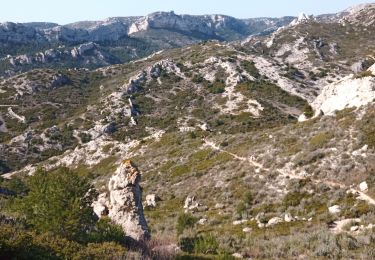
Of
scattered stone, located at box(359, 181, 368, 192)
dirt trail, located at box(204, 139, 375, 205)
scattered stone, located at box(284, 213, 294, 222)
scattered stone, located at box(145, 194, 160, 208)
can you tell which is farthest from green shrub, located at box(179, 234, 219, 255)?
scattered stone, located at box(145, 194, 160, 208)

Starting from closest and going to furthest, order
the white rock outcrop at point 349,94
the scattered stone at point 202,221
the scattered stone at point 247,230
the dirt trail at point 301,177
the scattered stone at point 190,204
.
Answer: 1. the scattered stone at point 247,230
2. the dirt trail at point 301,177
3. the scattered stone at point 202,221
4. the scattered stone at point 190,204
5. the white rock outcrop at point 349,94

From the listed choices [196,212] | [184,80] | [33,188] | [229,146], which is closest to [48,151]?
[184,80]

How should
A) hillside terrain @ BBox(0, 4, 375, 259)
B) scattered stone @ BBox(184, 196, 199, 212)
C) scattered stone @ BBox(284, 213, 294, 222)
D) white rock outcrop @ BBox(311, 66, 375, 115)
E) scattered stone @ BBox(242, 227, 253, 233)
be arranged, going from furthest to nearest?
1. white rock outcrop @ BBox(311, 66, 375, 115)
2. scattered stone @ BBox(184, 196, 199, 212)
3. scattered stone @ BBox(284, 213, 294, 222)
4. scattered stone @ BBox(242, 227, 253, 233)
5. hillside terrain @ BBox(0, 4, 375, 259)

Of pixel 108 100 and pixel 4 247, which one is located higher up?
pixel 108 100

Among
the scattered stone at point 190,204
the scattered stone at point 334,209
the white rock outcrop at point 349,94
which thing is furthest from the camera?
the white rock outcrop at point 349,94

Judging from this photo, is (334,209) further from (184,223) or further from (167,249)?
(167,249)

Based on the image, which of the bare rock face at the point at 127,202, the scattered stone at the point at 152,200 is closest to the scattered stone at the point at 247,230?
the bare rock face at the point at 127,202

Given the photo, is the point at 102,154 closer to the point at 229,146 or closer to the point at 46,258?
the point at 229,146

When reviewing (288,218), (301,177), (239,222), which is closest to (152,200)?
(301,177)

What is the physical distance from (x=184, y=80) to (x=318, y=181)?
146 m

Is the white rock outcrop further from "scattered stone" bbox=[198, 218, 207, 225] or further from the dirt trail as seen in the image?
"scattered stone" bbox=[198, 218, 207, 225]

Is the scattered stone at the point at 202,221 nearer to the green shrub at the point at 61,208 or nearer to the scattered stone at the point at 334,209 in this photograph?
the scattered stone at the point at 334,209

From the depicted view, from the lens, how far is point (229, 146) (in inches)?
2611

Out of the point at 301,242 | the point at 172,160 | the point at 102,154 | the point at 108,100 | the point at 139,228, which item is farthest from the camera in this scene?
the point at 108,100
